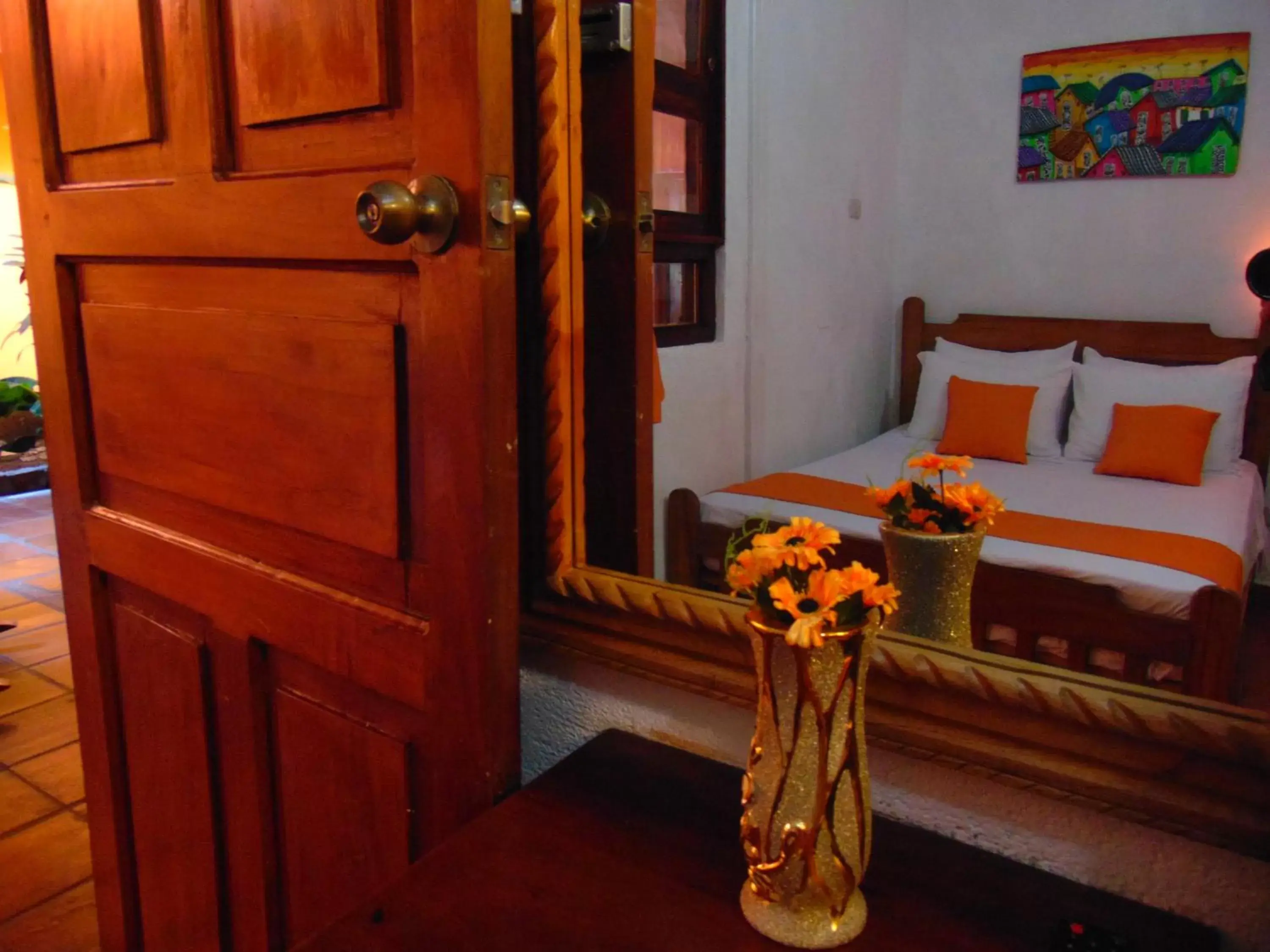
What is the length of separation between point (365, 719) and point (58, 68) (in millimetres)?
862

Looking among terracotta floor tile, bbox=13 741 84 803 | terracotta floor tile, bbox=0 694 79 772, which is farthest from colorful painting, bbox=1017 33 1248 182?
terracotta floor tile, bbox=0 694 79 772

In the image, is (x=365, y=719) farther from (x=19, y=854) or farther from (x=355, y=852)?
(x=19, y=854)

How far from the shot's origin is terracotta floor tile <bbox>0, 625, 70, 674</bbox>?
3.29m

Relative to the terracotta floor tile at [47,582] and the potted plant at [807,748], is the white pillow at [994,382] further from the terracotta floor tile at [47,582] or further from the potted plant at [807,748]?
the terracotta floor tile at [47,582]

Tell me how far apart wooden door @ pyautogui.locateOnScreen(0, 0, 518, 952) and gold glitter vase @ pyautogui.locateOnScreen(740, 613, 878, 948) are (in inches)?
11.0

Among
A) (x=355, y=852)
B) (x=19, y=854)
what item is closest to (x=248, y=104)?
(x=355, y=852)

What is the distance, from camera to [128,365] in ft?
3.76

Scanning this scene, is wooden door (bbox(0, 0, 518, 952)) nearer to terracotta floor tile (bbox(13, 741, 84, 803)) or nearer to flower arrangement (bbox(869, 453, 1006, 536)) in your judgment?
flower arrangement (bbox(869, 453, 1006, 536))

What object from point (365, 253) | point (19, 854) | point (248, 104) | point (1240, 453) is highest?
point (248, 104)

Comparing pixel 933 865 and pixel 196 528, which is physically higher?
Answer: pixel 196 528

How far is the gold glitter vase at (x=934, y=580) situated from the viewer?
797 millimetres

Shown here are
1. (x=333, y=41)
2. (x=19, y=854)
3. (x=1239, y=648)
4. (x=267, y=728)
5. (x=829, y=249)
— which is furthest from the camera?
(x=19, y=854)

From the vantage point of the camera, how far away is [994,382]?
0.85 metres

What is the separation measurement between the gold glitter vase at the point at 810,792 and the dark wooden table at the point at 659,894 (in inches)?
1.1
